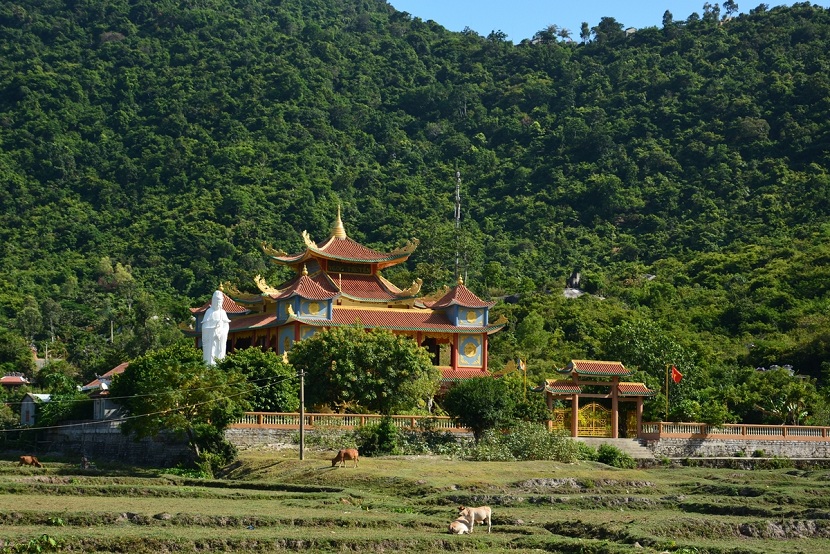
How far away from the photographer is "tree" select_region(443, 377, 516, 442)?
156 ft

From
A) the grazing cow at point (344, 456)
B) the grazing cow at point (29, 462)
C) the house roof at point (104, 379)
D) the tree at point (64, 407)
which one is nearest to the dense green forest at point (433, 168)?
the house roof at point (104, 379)

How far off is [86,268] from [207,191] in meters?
14.1

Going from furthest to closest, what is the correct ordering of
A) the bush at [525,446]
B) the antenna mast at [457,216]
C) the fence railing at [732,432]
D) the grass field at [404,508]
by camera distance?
the antenna mast at [457,216], the fence railing at [732,432], the bush at [525,446], the grass field at [404,508]

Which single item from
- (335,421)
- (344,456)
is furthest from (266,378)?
(344,456)

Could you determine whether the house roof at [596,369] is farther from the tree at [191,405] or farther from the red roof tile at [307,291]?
the tree at [191,405]

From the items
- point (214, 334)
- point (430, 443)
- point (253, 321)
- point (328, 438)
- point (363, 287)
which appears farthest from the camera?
point (363, 287)

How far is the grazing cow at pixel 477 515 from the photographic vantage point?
32406 millimetres

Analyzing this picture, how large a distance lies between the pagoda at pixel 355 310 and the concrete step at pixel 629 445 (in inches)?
355

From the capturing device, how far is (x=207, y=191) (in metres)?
118

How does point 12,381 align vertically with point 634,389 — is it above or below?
above

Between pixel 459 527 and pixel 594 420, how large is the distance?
2080 cm

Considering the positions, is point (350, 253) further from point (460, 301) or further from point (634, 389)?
point (634, 389)

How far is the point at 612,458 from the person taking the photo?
158 ft

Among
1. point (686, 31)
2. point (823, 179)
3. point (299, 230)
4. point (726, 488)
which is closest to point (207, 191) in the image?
point (299, 230)
